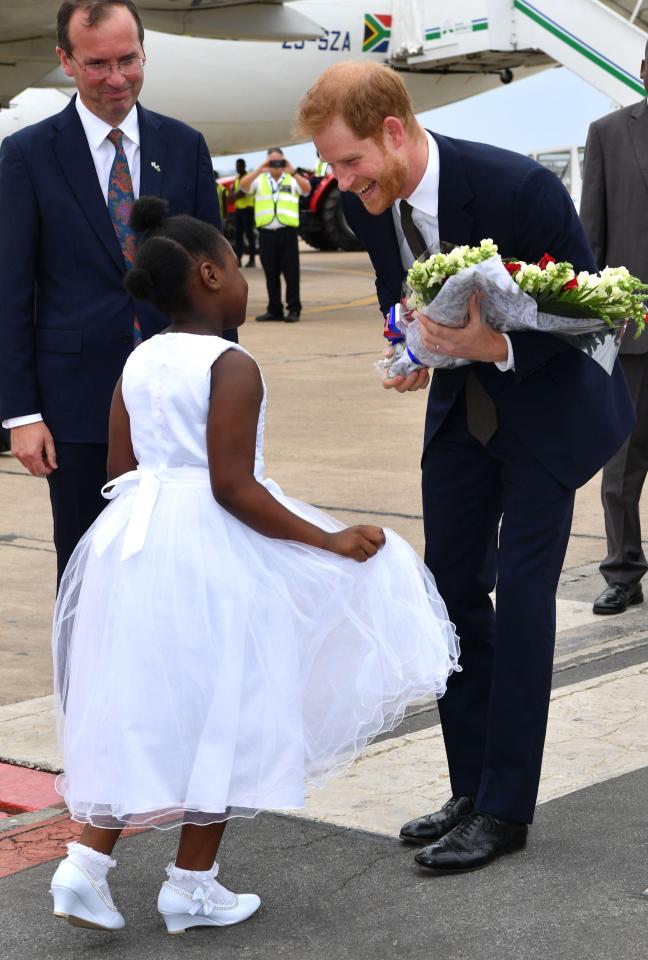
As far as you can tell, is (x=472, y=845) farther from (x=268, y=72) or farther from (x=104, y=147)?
(x=268, y=72)

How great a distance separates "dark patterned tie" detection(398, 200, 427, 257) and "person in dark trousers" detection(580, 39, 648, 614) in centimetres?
263

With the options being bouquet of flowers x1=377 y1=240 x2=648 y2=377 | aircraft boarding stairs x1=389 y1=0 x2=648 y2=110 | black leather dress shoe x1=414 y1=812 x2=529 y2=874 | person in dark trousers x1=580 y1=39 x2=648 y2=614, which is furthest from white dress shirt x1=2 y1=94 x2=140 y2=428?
aircraft boarding stairs x1=389 y1=0 x2=648 y2=110

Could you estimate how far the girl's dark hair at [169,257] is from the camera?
3092 mm

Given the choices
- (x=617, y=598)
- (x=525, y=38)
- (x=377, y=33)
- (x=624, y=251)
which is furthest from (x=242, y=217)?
(x=617, y=598)

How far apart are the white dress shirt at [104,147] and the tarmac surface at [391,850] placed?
107 centimetres

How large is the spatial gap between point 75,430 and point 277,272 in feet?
43.5

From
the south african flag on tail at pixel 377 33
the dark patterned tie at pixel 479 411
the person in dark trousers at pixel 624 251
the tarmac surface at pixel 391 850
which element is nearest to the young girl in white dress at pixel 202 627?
the tarmac surface at pixel 391 850

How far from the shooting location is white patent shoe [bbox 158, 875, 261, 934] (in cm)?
311

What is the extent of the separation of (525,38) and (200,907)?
18.0 m

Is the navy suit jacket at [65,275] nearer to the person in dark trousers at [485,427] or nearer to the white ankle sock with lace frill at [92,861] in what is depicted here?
the person in dark trousers at [485,427]

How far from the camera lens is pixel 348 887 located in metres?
3.38

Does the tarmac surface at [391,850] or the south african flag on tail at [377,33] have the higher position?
the tarmac surface at [391,850]

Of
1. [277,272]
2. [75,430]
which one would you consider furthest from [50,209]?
[277,272]

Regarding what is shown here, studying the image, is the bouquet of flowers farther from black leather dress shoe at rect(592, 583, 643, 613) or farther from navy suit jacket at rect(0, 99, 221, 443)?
black leather dress shoe at rect(592, 583, 643, 613)
